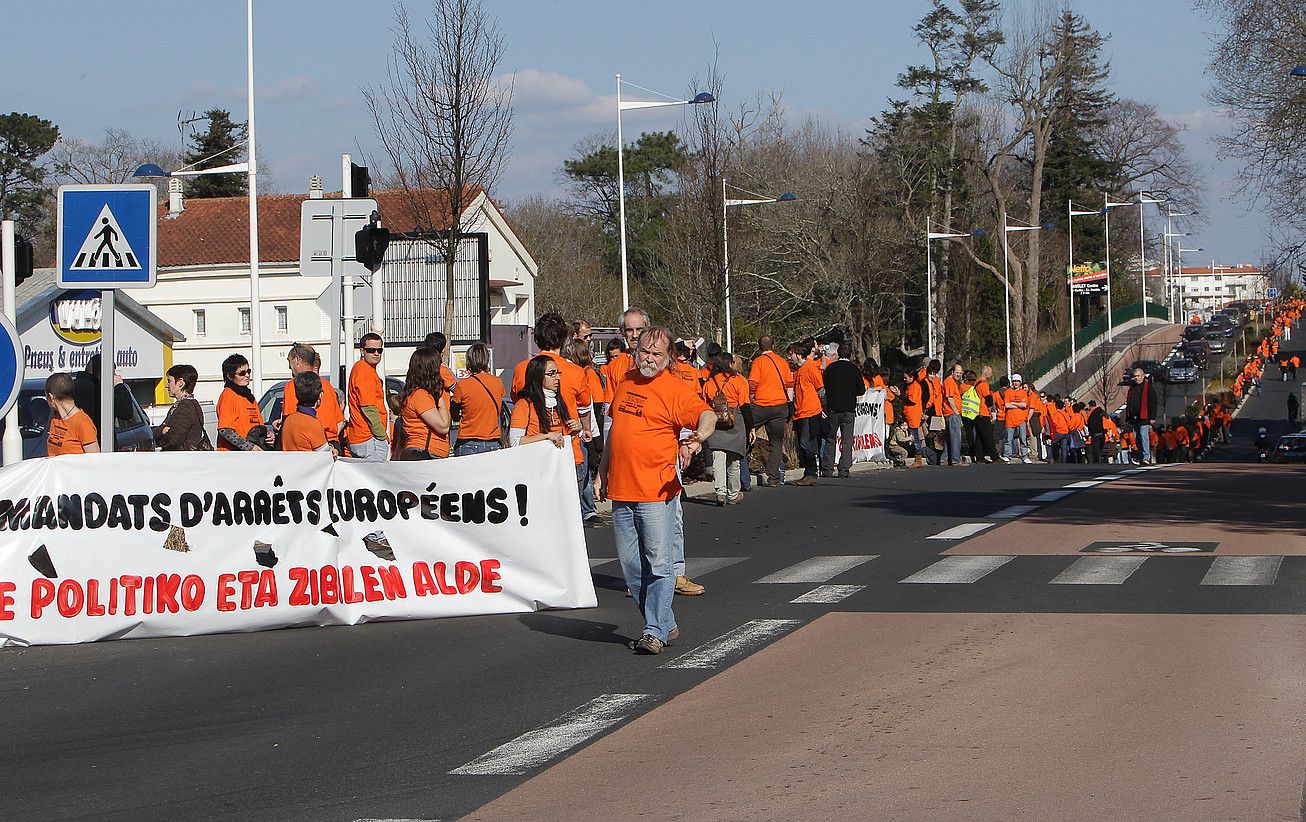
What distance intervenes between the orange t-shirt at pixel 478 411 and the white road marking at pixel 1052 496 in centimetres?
Result: 825

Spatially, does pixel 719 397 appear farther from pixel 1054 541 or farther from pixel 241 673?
pixel 241 673

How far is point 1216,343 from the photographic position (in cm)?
10869

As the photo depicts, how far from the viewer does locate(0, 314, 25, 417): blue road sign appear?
11047 millimetres

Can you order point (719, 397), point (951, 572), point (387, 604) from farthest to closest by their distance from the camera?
point (719, 397) < point (951, 572) < point (387, 604)

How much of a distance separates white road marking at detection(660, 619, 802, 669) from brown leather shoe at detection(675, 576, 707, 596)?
1304 millimetres

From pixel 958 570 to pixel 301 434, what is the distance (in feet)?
17.8

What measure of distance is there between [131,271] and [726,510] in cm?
896

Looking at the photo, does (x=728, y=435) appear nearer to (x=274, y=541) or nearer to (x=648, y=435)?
(x=274, y=541)

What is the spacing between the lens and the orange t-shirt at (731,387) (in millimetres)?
18594

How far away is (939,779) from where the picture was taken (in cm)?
628

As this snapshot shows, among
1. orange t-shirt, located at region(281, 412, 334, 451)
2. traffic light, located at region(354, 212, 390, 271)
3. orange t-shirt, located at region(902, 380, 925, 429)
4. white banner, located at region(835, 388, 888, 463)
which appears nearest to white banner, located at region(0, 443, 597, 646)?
orange t-shirt, located at region(281, 412, 334, 451)

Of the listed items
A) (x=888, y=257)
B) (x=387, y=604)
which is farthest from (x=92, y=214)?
(x=888, y=257)

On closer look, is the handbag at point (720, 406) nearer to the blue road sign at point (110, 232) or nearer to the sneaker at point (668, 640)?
the sneaker at point (668, 640)

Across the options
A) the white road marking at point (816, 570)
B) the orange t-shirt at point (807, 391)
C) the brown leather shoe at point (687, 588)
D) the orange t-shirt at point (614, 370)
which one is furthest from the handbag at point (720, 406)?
the orange t-shirt at point (807, 391)
